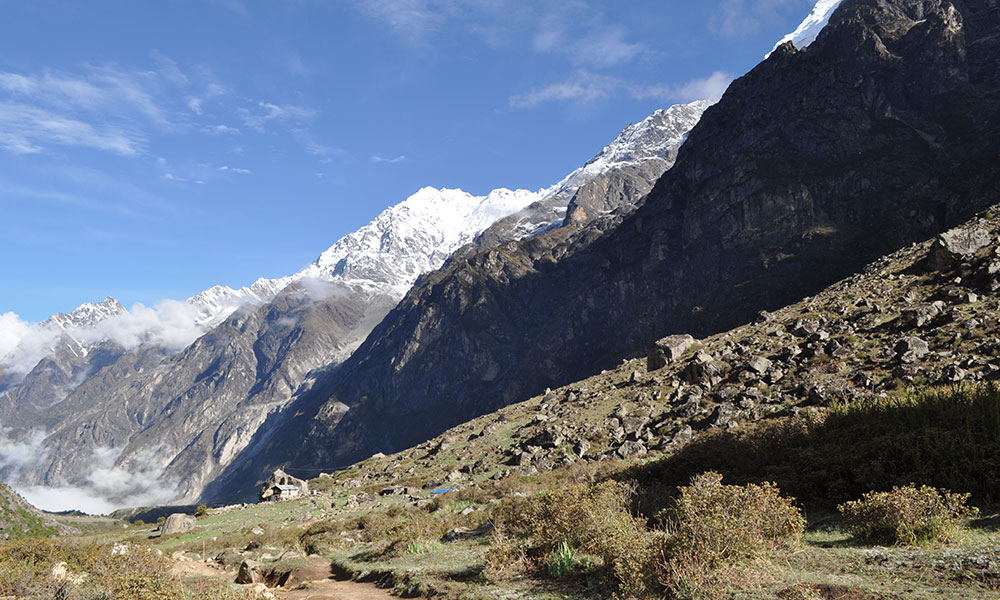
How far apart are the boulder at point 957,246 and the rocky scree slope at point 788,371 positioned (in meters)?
0.10

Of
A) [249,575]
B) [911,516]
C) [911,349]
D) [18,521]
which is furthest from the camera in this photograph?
[18,521]

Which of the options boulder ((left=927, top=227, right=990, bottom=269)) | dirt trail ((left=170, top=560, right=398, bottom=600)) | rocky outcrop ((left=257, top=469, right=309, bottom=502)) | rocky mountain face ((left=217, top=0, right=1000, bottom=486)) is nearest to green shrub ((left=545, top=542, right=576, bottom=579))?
dirt trail ((left=170, top=560, right=398, bottom=600))

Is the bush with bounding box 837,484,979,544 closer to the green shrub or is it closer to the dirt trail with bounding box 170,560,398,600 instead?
the green shrub

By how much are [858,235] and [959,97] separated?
51.7m

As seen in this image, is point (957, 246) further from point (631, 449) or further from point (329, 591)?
point (329, 591)

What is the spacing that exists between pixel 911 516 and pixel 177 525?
40093mm

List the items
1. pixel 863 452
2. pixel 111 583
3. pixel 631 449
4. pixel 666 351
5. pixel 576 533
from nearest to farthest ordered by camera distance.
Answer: pixel 111 583 < pixel 576 533 < pixel 863 452 < pixel 631 449 < pixel 666 351

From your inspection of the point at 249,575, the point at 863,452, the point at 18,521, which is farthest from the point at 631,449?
the point at 18,521

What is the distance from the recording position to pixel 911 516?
10.1 m

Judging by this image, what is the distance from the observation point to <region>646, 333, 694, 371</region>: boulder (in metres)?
53.9

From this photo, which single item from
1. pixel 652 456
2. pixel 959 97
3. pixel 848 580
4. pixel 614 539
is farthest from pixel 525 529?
pixel 959 97

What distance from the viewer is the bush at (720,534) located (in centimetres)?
915

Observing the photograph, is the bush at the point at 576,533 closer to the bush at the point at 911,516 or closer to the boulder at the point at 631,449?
the bush at the point at 911,516

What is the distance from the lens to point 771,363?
122 ft
